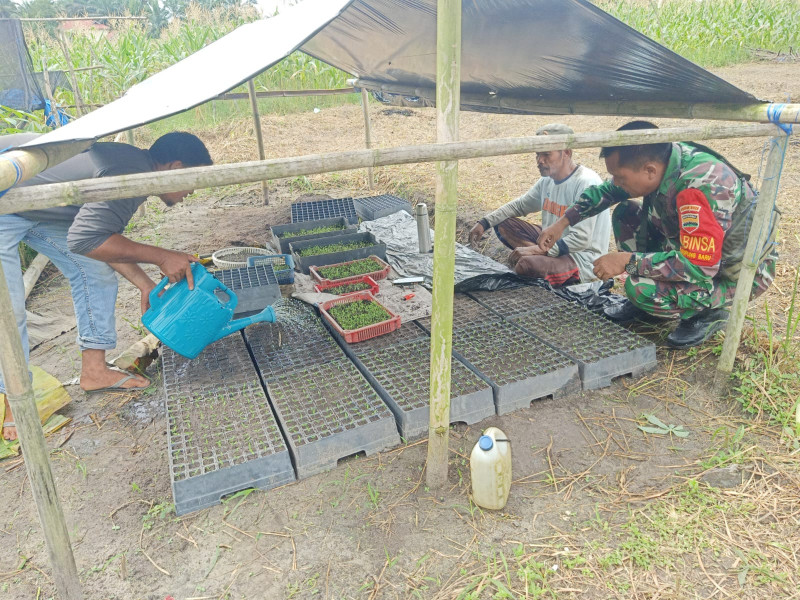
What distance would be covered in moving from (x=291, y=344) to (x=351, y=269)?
3.61 feet

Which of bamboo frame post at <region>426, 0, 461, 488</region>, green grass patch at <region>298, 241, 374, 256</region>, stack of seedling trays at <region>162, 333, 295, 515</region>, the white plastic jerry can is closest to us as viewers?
bamboo frame post at <region>426, 0, 461, 488</region>

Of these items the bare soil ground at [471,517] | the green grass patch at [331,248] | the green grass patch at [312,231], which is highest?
the green grass patch at [312,231]

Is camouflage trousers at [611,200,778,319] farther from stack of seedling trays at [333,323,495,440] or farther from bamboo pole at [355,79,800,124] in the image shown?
stack of seedling trays at [333,323,495,440]

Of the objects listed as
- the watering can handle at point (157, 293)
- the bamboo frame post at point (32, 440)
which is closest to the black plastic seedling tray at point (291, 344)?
the watering can handle at point (157, 293)

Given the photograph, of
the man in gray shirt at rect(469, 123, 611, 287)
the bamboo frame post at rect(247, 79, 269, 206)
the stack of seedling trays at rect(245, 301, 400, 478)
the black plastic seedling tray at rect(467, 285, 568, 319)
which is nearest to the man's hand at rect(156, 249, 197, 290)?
the stack of seedling trays at rect(245, 301, 400, 478)

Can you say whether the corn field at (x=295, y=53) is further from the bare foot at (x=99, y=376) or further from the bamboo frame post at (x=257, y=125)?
the bare foot at (x=99, y=376)

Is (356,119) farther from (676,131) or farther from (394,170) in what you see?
(676,131)

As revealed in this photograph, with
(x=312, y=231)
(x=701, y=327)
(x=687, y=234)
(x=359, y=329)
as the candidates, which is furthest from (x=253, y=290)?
(x=701, y=327)

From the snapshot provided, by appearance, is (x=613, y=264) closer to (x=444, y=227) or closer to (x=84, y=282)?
(x=444, y=227)

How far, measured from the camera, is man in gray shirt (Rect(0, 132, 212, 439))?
8.66ft

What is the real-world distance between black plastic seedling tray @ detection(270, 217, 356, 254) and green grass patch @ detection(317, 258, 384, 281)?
556 mm

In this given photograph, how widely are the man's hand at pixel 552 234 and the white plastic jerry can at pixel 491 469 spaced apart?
6.88 ft

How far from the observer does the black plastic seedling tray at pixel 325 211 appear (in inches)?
202

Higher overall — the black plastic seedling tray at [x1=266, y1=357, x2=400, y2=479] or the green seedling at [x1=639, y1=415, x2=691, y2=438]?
the black plastic seedling tray at [x1=266, y1=357, x2=400, y2=479]
